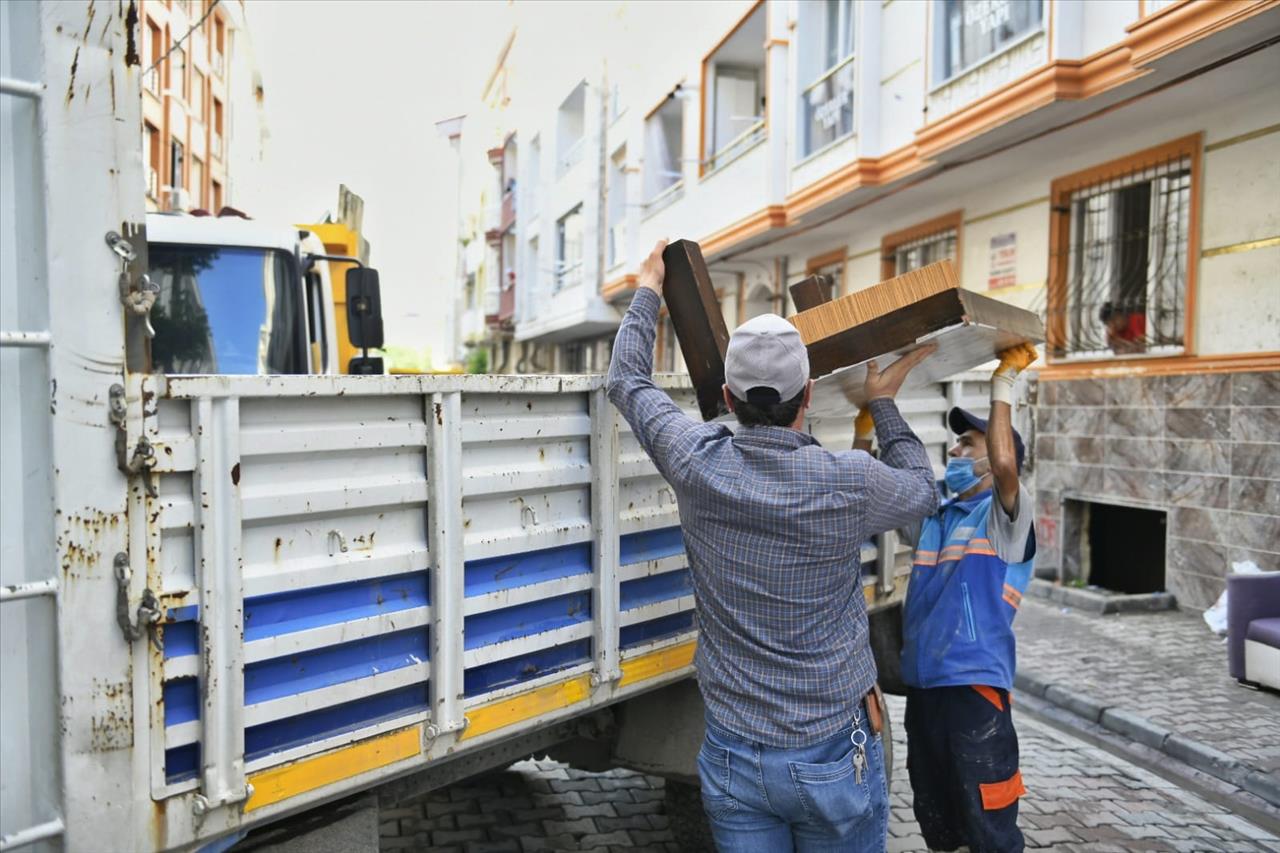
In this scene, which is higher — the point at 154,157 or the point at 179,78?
the point at 179,78

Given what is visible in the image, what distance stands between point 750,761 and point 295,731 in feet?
3.43

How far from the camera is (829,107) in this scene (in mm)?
12516

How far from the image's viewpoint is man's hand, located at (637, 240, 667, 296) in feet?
9.95

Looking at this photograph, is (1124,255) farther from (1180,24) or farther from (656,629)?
(656,629)

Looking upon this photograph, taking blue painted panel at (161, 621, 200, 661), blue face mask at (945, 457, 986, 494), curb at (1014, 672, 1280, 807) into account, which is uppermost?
blue face mask at (945, 457, 986, 494)

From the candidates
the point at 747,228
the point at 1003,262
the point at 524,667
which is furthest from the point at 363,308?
the point at 747,228

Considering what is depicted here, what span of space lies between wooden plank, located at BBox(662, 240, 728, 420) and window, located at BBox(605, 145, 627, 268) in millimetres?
18749

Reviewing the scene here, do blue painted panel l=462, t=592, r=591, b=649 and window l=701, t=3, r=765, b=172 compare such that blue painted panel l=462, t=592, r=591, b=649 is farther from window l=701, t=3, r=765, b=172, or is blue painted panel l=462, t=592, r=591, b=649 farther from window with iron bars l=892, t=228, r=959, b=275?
window l=701, t=3, r=765, b=172

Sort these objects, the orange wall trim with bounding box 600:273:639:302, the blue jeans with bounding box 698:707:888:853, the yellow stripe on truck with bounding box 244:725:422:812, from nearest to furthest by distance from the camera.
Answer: the yellow stripe on truck with bounding box 244:725:422:812 < the blue jeans with bounding box 698:707:888:853 < the orange wall trim with bounding box 600:273:639:302

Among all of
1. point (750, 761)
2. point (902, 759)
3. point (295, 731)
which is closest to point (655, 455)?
point (750, 761)

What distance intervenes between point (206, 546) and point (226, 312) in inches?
124

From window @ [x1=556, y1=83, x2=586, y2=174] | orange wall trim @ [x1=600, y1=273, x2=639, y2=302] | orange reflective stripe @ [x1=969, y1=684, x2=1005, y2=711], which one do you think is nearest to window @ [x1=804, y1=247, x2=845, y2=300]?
orange wall trim @ [x1=600, y1=273, x2=639, y2=302]

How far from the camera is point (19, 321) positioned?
1.91 meters

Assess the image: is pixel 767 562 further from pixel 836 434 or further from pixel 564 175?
pixel 564 175
